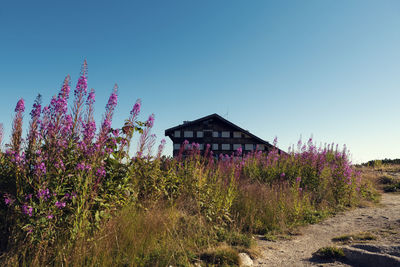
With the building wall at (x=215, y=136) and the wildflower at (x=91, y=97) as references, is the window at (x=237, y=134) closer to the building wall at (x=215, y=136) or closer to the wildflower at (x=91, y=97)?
the building wall at (x=215, y=136)

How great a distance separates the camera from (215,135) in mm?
22500

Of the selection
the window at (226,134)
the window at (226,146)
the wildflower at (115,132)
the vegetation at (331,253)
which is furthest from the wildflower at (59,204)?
the window at (226,134)

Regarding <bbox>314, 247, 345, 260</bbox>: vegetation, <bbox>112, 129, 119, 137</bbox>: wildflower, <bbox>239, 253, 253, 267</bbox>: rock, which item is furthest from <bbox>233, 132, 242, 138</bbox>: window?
<bbox>112, 129, 119, 137</bbox>: wildflower

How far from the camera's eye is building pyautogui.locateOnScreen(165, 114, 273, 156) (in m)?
22.1

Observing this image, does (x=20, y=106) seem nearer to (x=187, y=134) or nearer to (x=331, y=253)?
(x=331, y=253)

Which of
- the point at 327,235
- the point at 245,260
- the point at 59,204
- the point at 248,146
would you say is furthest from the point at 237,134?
the point at 59,204

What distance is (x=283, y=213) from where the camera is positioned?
686cm

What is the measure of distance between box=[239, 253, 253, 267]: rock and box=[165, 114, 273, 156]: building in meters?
17.3

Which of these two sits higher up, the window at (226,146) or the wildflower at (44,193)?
the window at (226,146)

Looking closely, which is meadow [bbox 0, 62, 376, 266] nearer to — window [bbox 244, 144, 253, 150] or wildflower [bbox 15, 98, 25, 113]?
wildflower [bbox 15, 98, 25, 113]

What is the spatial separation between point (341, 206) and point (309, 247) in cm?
465

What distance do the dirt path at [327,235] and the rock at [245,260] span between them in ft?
→ 0.40

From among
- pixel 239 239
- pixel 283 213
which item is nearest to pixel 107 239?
pixel 239 239

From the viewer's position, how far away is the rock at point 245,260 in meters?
4.26
